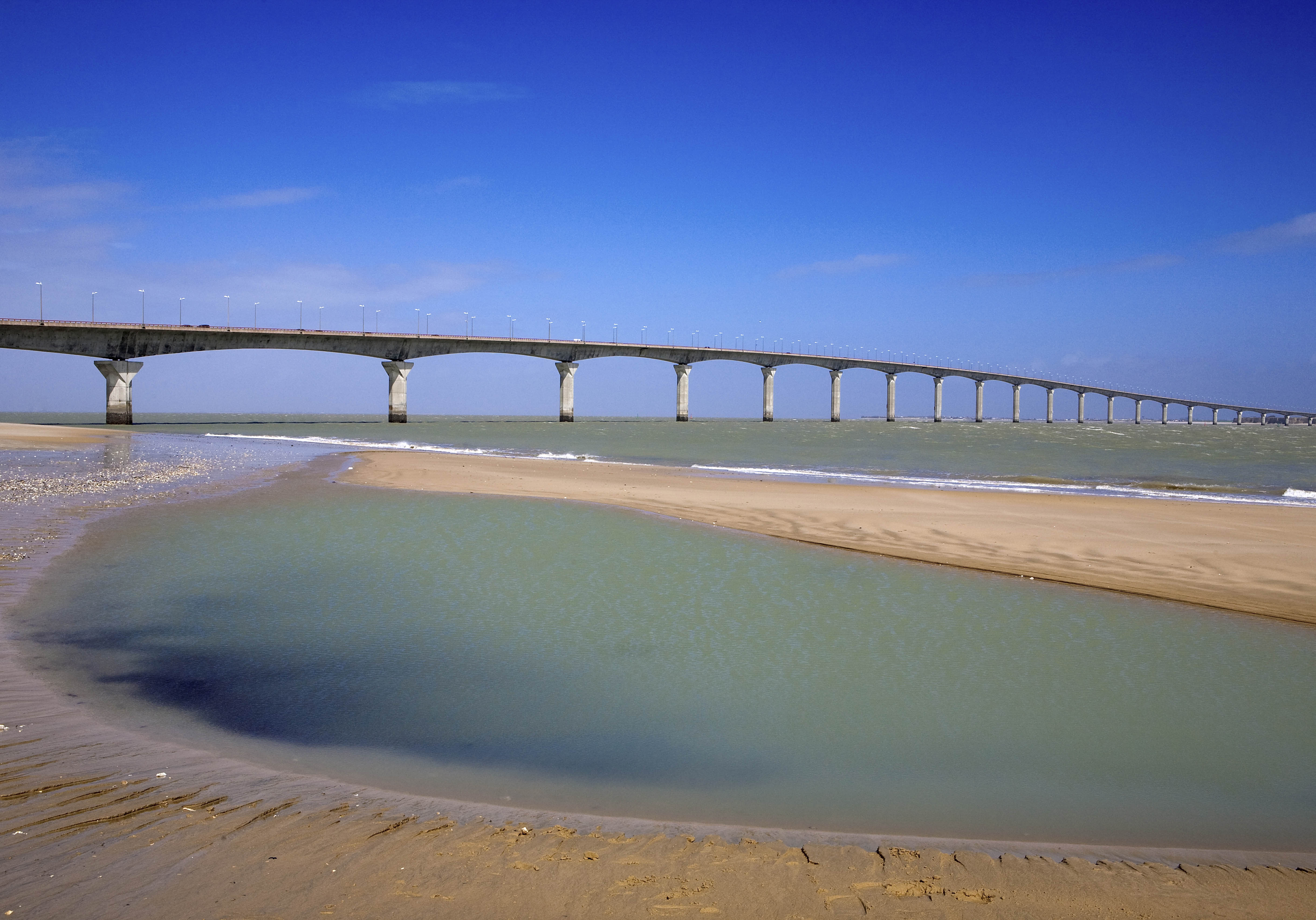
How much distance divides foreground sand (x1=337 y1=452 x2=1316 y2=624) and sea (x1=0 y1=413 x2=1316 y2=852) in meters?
0.99

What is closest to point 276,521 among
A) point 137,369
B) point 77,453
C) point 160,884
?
point 160,884

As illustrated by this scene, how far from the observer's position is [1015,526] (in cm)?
1697

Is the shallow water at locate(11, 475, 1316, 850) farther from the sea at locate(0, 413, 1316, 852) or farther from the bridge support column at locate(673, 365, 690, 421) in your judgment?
the bridge support column at locate(673, 365, 690, 421)

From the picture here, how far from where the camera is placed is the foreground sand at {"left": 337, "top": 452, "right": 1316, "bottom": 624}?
12195mm

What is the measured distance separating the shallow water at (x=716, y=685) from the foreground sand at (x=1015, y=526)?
1124 mm

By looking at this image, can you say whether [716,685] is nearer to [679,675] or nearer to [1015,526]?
[679,675]

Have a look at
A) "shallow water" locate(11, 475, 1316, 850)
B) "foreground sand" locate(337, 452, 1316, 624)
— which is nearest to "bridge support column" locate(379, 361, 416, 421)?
"foreground sand" locate(337, 452, 1316, 624)

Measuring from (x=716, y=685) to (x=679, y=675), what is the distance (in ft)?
1.37

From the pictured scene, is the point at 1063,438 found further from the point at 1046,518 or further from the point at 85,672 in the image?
the point at 85,672

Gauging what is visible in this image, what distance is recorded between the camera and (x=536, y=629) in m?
8.92

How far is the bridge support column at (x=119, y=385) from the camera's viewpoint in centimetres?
8150

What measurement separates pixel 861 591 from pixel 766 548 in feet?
11.0

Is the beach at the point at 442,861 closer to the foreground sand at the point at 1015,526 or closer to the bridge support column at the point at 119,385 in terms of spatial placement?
the foreground sand at the point at 1015,526

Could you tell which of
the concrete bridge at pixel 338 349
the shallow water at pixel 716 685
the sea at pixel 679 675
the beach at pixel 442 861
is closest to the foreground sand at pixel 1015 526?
the sea at pixel 679 675
